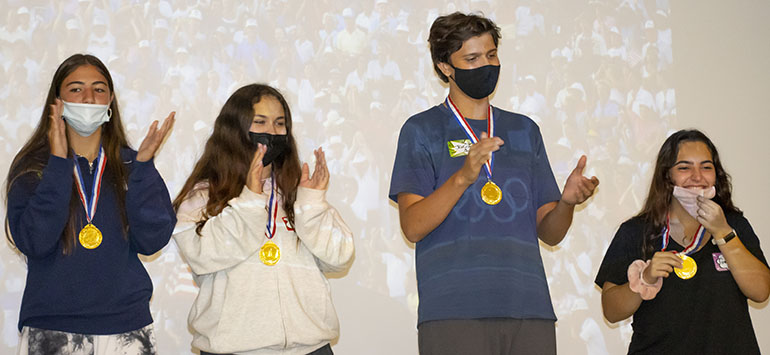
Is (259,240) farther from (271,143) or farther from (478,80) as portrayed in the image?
(478,80)

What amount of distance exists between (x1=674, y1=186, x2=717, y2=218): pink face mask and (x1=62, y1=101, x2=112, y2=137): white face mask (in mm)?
2089

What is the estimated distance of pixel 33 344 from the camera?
2.62 meters

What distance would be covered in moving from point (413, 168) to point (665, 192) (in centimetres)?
106

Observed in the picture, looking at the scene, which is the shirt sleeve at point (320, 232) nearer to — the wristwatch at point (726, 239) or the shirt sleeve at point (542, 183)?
the shirt sleeve at point (542, 183)

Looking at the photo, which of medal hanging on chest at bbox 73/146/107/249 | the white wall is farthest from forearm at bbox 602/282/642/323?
medal hanging on chest at bbox 73/146/107/249

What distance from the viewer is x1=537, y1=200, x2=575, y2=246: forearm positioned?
2.82 meters

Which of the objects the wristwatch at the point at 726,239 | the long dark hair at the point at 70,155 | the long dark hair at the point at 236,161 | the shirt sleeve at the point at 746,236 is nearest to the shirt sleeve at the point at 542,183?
the wristwatch at the point at 726,239

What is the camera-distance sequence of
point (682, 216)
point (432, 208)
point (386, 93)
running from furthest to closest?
point (386, 93) < point (682, 216) < point (432, 208)

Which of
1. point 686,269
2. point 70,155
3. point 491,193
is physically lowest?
point 686,269

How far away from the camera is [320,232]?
2.92 metres

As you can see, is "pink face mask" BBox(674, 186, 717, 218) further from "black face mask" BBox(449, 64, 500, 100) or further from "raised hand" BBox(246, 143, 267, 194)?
"raised hand" BBox(246, 143, 267, 194)

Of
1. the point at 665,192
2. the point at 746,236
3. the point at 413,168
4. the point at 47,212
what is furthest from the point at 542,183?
the point at 47,212

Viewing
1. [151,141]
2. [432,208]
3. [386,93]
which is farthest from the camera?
[386,93]

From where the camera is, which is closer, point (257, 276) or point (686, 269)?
point (257, 276)
